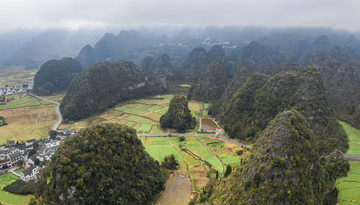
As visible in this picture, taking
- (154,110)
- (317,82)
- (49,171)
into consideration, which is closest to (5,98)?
(154,110)

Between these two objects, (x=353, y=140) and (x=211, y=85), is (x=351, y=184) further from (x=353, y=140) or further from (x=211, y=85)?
(x=211, y=85)

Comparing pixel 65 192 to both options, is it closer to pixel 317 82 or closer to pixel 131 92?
pixel 317 82

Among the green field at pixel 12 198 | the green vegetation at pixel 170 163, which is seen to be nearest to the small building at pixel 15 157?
the green field at pixel 12 198

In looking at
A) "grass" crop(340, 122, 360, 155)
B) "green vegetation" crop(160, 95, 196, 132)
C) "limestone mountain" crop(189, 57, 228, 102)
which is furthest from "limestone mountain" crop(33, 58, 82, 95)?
"grass" crop(340, 122, 360, 155)

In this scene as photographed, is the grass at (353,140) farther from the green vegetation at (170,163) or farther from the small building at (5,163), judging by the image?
the small building at (5,163)

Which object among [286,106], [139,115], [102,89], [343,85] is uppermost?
[343,85]

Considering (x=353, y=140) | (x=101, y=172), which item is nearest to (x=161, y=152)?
(x=101, y=172)
